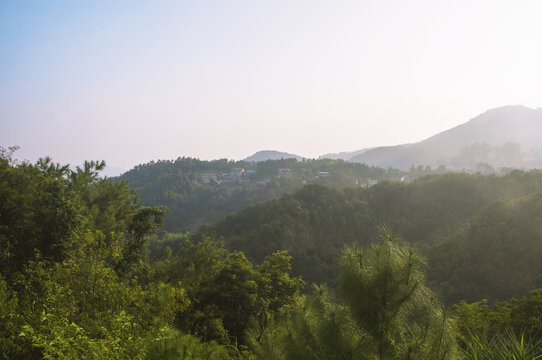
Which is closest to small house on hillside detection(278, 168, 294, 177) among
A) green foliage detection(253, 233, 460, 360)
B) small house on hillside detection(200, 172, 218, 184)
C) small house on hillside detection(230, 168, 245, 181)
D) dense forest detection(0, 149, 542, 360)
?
small house on hillside detection(230, 168, 245, 181)

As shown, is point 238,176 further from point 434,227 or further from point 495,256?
point 495,256

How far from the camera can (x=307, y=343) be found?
390cm

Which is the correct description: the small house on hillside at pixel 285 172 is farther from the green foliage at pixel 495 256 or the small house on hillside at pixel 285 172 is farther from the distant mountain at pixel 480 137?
the distant mountain at pixel 480 137

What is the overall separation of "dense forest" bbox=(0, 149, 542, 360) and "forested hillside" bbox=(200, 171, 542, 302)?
195 mm

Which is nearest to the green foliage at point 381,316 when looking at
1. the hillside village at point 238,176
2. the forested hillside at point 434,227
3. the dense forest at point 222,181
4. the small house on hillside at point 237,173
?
the forested hillside at point 434,227

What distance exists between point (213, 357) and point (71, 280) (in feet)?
12.6

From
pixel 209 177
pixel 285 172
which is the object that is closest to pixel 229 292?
pixel 285 172

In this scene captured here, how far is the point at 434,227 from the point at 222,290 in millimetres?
37821

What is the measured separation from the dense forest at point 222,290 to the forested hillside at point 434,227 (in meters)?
0.20

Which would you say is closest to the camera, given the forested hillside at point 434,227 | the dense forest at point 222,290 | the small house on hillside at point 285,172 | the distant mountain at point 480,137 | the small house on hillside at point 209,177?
the dense forest at point 222,290

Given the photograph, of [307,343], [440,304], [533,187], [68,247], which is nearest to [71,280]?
[68,247]

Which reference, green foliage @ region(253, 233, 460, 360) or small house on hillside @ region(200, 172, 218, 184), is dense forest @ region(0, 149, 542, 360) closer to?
green foliage @ region(253, 233, 460, 360)

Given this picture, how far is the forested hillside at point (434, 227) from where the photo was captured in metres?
26.5

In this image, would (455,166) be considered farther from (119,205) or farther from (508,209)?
(119,205)
